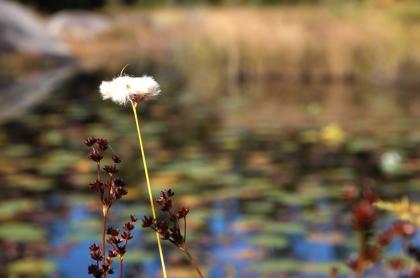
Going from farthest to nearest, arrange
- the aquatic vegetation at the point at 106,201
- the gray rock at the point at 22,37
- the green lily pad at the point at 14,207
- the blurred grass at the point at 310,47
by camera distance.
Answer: the gray rock at the point at 22,37 → the blurred grass at the point at 310,47 → the green lily pad at the point at 14,207 → the aquatic vegetation at the point at 106,201

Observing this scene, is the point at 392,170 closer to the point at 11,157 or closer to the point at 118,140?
the point at 118,140

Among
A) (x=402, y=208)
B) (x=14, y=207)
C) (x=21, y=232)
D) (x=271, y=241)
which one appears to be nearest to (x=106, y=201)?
(x=402, y=208)

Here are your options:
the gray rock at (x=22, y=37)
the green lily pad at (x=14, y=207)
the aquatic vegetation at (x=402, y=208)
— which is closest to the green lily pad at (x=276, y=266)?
the aquatic vegetation at (x=402, y=208)

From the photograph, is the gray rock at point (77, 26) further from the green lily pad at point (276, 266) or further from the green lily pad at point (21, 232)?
the green lily pad at point (276, 266)

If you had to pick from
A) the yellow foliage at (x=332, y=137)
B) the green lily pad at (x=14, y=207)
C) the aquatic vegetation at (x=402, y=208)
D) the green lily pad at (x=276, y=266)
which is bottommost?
the aquatic vegetation at (x=402, y=208)

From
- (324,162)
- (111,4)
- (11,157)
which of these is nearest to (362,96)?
(324,162)

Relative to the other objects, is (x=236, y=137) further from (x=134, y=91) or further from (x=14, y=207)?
(x=134, y=91)
